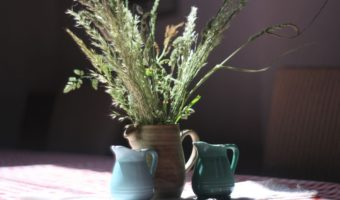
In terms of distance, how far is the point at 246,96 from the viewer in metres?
3.01

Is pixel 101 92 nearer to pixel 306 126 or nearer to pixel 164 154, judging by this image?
pixel 306 126

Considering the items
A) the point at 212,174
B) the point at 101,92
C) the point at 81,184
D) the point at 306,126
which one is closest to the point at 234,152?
the point at 212,174

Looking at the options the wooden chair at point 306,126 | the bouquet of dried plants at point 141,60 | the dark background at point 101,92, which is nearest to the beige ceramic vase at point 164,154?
the bouquet of dried plants at point 141,60

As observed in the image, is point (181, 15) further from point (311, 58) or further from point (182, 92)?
point (182, 92)

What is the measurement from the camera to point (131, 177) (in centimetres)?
91

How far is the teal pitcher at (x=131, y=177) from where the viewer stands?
907 millimetres

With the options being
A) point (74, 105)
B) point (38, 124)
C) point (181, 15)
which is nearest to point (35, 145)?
point (38, 124)

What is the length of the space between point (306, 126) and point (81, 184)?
106cm

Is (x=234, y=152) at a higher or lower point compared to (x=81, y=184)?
higher

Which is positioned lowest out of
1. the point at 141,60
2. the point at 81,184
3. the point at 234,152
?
the point at 81,184

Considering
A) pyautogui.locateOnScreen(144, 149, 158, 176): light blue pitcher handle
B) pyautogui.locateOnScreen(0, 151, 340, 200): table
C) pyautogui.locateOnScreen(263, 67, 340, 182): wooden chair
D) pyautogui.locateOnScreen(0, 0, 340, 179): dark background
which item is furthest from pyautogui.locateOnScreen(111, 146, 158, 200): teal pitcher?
pyautogui.locateOnScreen(0, 0, 340, 179): dark background

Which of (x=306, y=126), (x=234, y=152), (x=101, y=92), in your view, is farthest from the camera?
(x=101, y=92)

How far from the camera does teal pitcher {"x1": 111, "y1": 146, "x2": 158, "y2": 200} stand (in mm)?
907

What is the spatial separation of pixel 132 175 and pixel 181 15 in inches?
94.9
